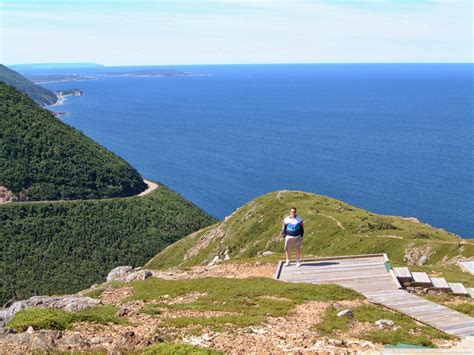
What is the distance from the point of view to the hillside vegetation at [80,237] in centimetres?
10046

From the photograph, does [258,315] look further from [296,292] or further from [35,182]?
[35,182]

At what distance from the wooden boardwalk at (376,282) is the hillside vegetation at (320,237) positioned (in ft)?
25.6

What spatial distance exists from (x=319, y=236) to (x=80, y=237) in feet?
235

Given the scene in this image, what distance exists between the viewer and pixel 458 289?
25859mm

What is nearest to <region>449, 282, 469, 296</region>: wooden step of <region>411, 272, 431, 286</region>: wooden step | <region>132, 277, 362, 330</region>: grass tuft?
<region>411, 272, 431, 286</region>: wooden step

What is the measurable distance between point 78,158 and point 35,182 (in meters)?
17.2

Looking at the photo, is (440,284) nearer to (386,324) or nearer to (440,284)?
(440,284)

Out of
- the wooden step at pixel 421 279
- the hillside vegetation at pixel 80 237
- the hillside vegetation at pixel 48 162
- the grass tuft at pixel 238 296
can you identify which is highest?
the wooden step at pixel 421 279

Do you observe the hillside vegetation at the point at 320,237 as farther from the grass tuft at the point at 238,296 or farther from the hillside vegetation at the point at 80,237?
the hillside vegetation at the point at 80,237

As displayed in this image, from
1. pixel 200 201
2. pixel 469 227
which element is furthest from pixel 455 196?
pixel 200 201

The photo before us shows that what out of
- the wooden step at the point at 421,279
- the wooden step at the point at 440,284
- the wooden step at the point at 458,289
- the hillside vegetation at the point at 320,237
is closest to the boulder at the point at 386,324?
the wooden step at the point at 421,279

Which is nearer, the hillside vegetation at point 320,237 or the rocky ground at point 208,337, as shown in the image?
the rocky ground at point 208,337

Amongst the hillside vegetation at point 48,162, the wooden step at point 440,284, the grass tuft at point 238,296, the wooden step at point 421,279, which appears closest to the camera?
the grass tuft at point 238,296

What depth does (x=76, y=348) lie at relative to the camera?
17312mm
